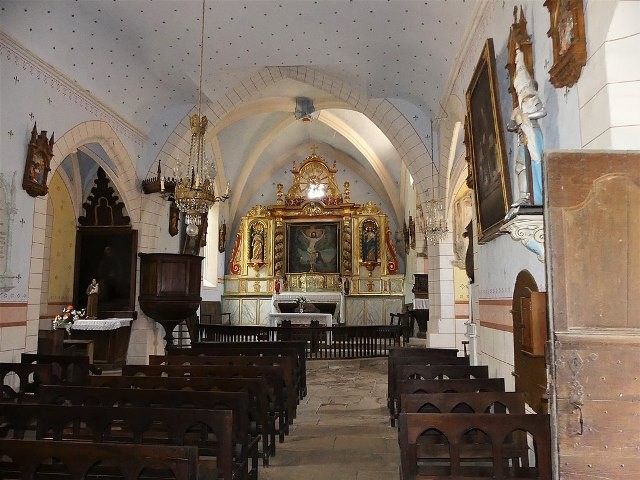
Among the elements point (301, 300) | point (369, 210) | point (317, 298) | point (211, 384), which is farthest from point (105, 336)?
point (369, 210)

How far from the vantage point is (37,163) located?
6.29 meters

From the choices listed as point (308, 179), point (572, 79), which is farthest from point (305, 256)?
point (572, 79)

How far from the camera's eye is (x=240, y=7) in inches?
251

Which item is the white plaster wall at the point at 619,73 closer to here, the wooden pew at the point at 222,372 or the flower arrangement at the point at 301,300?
the wooden pew at the point at 222,372

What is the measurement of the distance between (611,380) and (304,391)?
554 cm

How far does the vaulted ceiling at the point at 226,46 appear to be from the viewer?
20.4ft

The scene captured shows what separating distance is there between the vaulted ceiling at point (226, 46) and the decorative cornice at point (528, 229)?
10.9 feet

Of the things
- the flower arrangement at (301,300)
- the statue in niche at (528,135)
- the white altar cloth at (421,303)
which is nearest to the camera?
the statue in niche at (528,135)

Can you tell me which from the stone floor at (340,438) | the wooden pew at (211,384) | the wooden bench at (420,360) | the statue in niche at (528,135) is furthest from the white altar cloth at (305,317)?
the statue in niche at (528,135)

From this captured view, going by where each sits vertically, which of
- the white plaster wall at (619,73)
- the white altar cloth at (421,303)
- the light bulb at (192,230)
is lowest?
the white altar cloth at (421,303)

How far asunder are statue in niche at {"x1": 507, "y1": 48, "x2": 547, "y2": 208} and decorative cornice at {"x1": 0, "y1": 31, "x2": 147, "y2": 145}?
5517 millimetres

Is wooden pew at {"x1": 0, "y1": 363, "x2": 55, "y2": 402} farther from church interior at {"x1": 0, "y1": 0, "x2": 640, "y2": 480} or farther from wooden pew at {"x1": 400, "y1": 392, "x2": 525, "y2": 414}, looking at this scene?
wooden pew at {"x1": 400, "y1": 392, "x2": 525, "y2": 414}

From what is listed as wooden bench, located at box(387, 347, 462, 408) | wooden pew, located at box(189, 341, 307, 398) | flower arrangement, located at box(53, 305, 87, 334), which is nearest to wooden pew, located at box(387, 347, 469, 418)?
wooden bench, located at box(387, 347, 462, 408)

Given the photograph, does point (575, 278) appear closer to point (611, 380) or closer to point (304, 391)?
point (611, 380)
